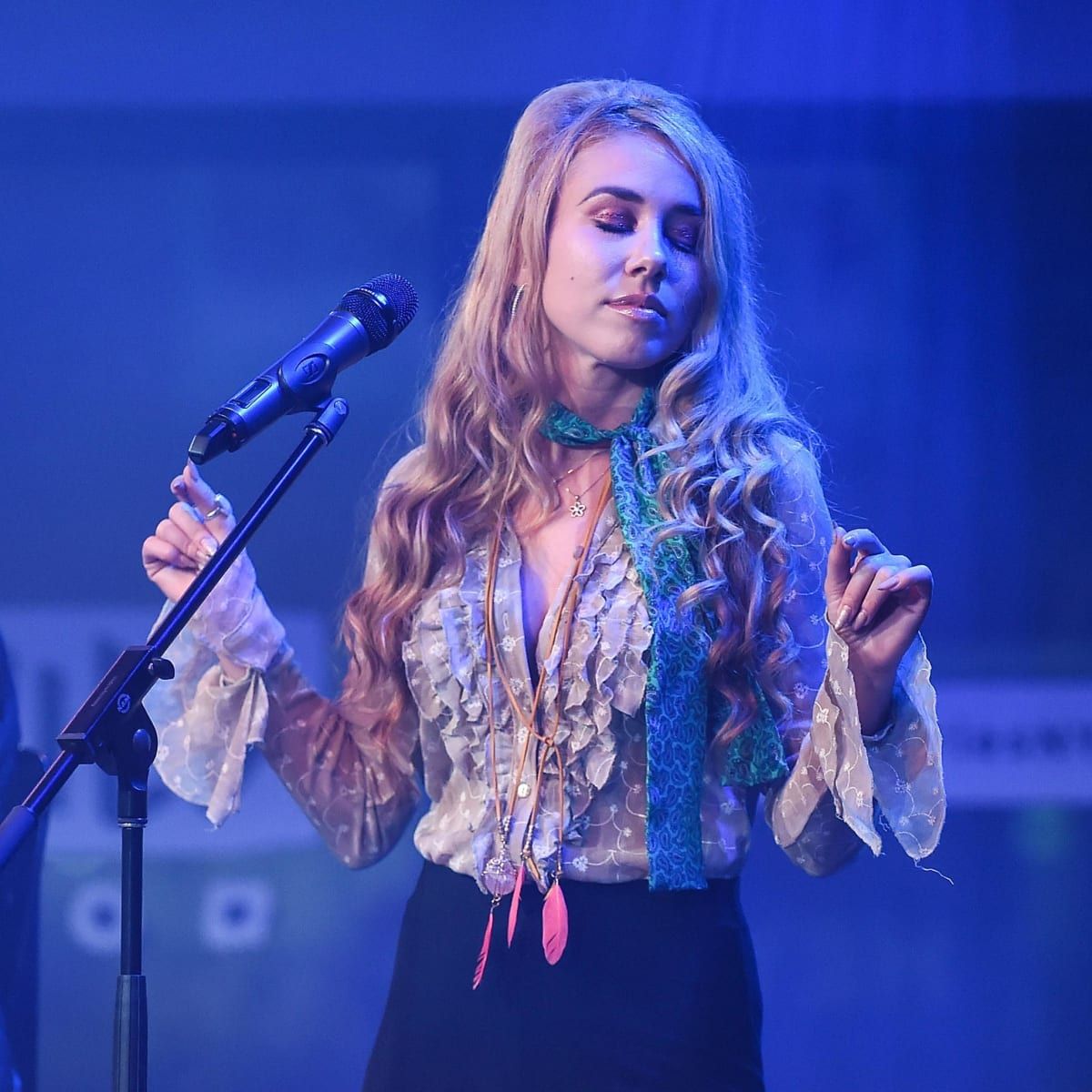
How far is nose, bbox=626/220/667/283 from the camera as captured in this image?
161 centimetres

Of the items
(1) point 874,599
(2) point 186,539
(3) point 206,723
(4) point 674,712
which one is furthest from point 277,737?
(1) point 874,599

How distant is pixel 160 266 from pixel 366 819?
3.66 feet

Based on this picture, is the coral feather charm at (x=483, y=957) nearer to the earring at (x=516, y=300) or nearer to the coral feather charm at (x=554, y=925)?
the coral feather charm at (x=554, y=925)

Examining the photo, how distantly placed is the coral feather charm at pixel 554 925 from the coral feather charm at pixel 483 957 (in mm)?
72

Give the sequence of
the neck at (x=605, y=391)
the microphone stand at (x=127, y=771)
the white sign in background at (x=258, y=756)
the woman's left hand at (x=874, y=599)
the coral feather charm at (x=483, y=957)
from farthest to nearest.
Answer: the white sign in background at (x=258, y=756) < the neck at (x=605, y=391) < the coral feather charm at (x=483, y=957) < the woman's left hand at (x=874, y=599) < the microphone stand at (x=127, y=771)

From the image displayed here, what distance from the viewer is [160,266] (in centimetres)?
243

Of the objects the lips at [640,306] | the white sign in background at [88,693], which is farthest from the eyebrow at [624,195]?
the white sign in background at [88,693]

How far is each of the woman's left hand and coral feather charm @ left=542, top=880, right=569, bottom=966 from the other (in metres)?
0.40

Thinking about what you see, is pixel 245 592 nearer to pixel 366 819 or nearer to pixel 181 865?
pixel 366 819

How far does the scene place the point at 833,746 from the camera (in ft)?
4.70

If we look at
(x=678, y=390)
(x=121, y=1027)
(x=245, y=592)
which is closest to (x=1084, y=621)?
(x=678, y=390)

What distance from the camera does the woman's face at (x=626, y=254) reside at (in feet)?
5.32

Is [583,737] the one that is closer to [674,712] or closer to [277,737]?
[674,712]

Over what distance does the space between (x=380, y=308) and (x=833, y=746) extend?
622 millimetres
